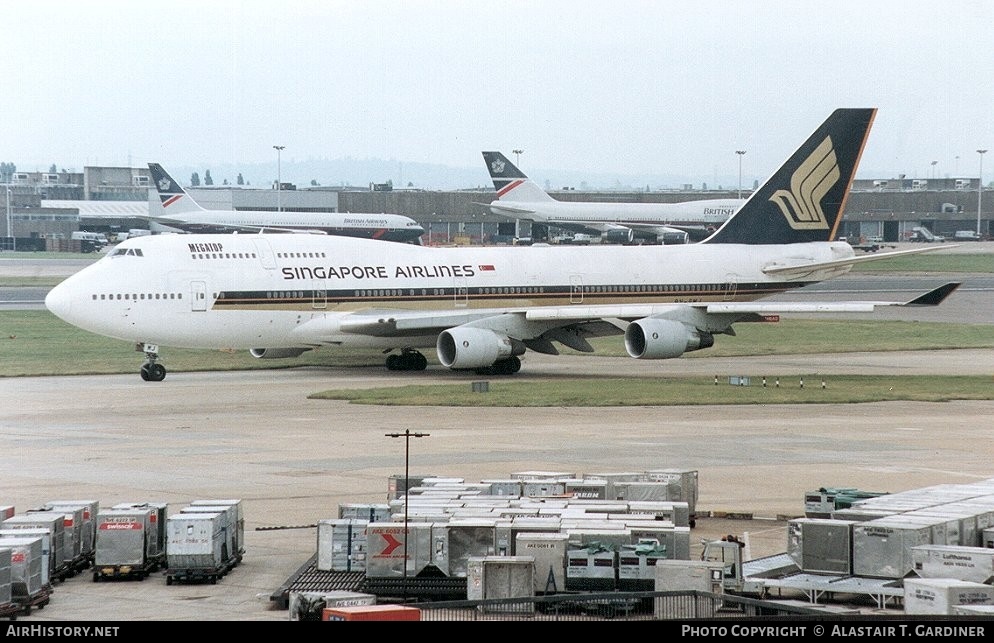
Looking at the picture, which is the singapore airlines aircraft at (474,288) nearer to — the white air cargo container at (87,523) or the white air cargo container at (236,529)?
the white air cargo container at (87,523)

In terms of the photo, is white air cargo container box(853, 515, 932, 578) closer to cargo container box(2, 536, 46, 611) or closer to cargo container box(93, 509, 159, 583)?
cargo container box(93, 509, 159, 583)

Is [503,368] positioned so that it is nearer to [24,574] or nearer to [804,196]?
[804,196]

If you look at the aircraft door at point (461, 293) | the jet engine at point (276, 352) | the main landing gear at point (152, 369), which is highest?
the aircraft door at point (461, 293)

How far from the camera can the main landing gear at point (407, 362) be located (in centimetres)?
5875

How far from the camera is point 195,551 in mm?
23078

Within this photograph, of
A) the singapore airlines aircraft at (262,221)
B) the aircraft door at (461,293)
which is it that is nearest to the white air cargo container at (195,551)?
the aircraft door at (461,293)

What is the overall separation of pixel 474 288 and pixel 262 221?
99.6m

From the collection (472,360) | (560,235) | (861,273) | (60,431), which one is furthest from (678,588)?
(560,235)

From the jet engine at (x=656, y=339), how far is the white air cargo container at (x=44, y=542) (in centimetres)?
3337

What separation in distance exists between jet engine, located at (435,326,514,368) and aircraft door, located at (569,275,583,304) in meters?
5.88

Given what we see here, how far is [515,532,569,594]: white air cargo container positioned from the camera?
22.1 m

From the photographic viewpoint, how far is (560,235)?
198 meters

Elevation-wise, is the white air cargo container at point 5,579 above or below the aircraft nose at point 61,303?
below
